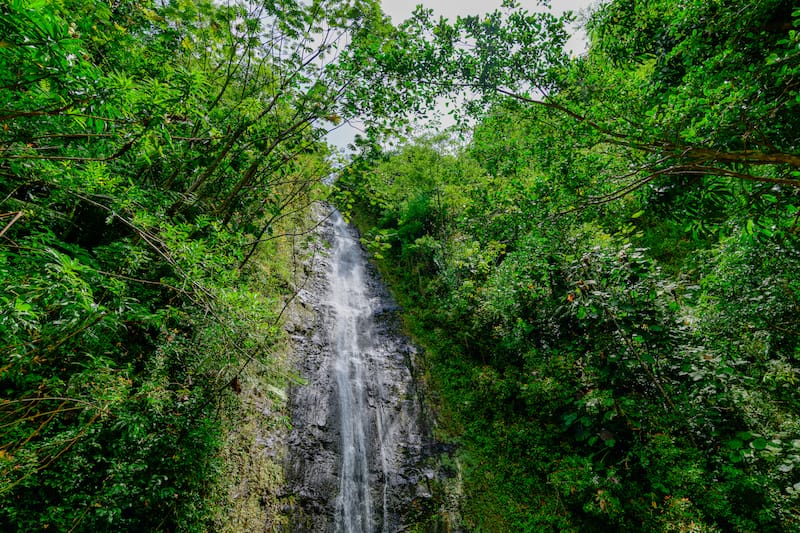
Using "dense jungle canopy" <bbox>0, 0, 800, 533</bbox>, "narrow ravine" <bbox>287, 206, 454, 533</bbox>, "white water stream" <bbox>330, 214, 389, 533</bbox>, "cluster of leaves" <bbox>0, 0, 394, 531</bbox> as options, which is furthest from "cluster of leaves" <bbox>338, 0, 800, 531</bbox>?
"white water stream" <bbox>330, 214, 389, 533</bbox>

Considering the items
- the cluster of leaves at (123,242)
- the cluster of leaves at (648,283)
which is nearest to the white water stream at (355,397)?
the cluster of leaves at (648,283)

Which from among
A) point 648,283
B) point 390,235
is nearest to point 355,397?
point 390,235

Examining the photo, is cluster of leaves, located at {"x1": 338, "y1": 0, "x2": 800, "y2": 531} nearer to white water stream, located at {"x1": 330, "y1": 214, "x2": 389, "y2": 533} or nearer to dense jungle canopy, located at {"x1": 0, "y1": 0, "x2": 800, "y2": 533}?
dense jungle canopy, located at {"x1": 0, "y1": 0, "x2": 800, "y2": 533}

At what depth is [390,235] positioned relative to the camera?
15.6 ft

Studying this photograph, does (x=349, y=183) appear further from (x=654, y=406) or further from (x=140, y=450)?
(x=654, y=406)

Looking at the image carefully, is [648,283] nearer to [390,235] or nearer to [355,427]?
[390,235]

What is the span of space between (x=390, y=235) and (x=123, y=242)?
3.23 meters

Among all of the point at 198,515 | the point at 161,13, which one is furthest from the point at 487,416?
the point at 161,13

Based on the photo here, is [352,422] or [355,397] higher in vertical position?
[355,397]

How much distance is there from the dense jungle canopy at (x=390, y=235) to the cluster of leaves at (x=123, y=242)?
0.11ft

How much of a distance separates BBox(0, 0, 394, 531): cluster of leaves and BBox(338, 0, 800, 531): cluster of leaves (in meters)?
1.92

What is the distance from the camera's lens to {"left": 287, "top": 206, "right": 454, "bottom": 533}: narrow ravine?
6.27 meters

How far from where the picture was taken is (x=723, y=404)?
429cm

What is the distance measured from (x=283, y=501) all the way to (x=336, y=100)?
283 inches
